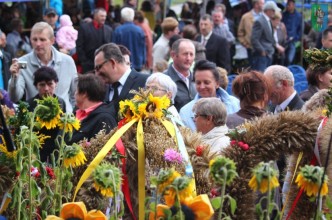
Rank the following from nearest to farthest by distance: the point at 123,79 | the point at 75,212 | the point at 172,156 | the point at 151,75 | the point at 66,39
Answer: the point at 75,212 < the point at 172,156 < the point at 151,75 < the point at 123,79 < the point at 66,39

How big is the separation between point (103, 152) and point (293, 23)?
13.9 m

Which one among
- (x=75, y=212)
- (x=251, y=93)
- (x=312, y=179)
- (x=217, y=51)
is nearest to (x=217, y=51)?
(x=217, y=51)

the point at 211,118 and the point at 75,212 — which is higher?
the point at 75,212

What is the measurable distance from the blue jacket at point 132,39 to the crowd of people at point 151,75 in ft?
0.05

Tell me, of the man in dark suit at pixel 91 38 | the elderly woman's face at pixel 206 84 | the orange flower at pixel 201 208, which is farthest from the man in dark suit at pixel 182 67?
the orange flower at pixel 201 208

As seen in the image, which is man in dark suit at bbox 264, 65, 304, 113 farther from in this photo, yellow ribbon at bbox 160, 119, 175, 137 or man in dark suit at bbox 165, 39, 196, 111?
yellow ribbon at bbox 160, 119, 175, 137

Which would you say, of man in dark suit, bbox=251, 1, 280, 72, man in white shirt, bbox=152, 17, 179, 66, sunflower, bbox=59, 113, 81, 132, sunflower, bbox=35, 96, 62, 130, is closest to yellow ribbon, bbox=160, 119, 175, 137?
sunflower, bbox=59, 113, 81, 132

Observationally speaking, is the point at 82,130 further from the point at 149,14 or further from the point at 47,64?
the point at 149,14

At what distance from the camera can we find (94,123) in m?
7.01

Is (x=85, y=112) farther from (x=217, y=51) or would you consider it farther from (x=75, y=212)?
(x=217, y=51)

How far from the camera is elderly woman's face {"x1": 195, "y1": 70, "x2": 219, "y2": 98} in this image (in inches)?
331

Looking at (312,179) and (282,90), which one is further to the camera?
(282,90)

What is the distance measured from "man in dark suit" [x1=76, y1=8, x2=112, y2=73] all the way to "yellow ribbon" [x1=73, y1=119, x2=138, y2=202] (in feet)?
31.7

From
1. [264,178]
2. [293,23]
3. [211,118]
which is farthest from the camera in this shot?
[293,23]
